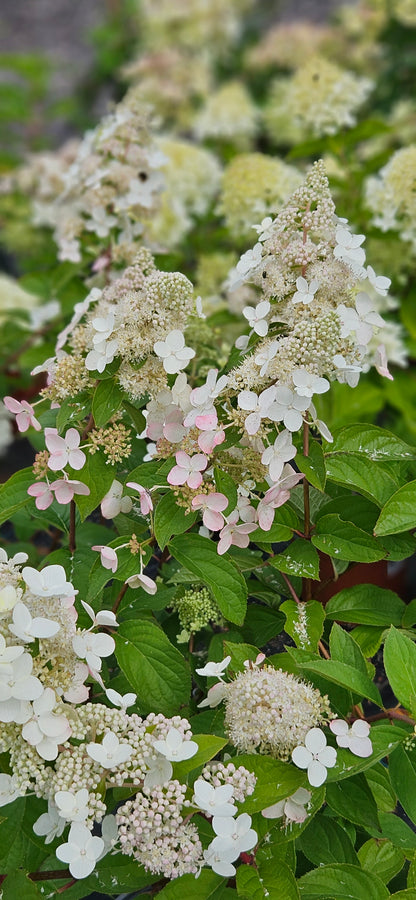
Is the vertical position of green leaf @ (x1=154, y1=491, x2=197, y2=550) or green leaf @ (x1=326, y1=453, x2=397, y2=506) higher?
green leaf @ (x1=326, y1=453, x2=397, y2=506)

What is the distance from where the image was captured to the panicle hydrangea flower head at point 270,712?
2.02 ft

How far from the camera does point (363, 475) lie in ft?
2.58

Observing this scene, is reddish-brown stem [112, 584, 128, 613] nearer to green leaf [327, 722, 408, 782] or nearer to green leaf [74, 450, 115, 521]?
green leaf [74, 450, 115, 521]

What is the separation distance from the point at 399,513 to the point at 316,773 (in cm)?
24

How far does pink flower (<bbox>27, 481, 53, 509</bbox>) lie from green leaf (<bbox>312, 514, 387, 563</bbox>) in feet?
0.82

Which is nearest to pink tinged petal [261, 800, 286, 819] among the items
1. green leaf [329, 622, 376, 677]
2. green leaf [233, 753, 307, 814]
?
green leaf [233, 753, 307, 814]

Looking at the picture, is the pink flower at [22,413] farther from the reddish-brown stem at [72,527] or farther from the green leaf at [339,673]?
the green leaf at [339,673]

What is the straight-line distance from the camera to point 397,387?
1476 millimetres

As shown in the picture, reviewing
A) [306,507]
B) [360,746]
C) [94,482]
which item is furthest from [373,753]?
[94,482]

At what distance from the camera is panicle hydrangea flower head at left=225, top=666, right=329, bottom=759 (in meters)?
Answer: 0.62

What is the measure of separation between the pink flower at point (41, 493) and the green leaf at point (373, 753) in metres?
0.34

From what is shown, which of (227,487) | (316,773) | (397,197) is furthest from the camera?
(397,197)

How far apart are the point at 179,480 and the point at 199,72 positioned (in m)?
2.18

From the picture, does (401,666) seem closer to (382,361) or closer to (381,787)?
(381,787)
